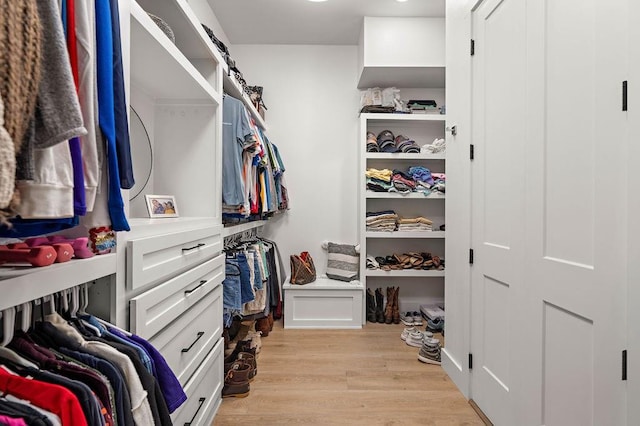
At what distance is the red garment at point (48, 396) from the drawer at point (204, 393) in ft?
2.51

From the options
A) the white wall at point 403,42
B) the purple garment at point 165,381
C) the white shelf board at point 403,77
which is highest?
the white wall at point 403,42

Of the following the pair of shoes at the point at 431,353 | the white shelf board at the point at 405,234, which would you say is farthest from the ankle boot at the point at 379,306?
the pair of shoes at the point at 431,353

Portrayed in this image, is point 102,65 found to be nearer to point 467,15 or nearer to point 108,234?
point 108,234

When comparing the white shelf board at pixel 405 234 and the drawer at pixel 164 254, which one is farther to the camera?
the white shelf board at pixel 405 234

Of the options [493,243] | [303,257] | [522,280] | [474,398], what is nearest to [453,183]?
[493,243]

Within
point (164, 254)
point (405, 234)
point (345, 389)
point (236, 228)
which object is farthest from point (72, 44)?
point (405, 234)

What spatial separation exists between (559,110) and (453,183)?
0.98 m

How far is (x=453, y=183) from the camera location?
7.20 ft

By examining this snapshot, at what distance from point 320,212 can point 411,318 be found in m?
1.39

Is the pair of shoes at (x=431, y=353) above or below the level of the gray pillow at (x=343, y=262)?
below

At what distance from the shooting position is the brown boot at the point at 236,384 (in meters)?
1.91

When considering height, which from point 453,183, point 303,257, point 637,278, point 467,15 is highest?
point 467,15

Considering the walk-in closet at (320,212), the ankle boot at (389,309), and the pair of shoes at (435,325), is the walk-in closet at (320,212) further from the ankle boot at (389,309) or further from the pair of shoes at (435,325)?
the pair of shoes at (435,325)

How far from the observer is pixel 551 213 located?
1.27m
